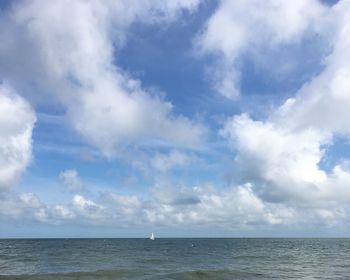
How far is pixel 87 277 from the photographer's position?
52562 mm

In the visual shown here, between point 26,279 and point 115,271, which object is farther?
point 115,271

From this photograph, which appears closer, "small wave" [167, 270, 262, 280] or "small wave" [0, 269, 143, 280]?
"small wave" [0, 269, 143, 280]

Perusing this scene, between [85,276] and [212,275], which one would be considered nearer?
[85,276]

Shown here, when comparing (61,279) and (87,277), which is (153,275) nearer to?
(87,277)

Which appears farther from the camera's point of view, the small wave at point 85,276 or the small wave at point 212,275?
the small wave at point 212,275

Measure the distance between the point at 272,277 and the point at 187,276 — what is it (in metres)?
11.7

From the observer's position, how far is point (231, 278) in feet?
174

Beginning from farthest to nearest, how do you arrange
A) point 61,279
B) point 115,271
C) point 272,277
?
point 115,271 < point 272,277 < point 61,279

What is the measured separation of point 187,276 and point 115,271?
37.3 ft

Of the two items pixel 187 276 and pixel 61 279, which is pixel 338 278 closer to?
pixel 187 276

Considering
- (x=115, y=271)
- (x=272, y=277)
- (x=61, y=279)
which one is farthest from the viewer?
(x=115, y=271)

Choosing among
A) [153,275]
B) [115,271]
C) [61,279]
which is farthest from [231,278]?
[61,279]

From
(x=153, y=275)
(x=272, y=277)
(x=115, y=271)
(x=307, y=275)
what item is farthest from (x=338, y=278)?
(x=115, y=271)

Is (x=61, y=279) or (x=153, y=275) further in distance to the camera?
(x=153, y=275)
